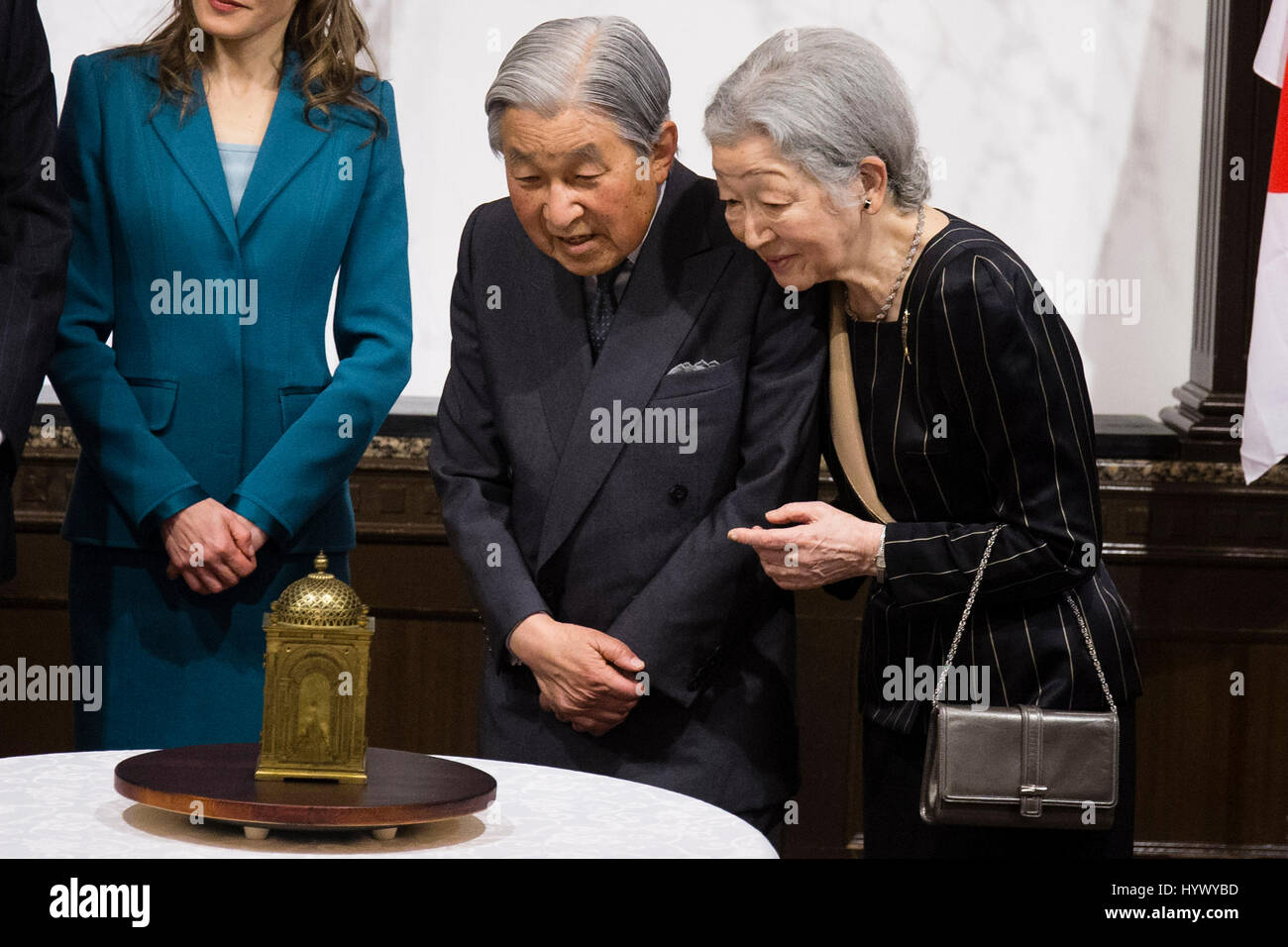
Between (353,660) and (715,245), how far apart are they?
978 millimetres

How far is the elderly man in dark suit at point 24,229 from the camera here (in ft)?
8.70

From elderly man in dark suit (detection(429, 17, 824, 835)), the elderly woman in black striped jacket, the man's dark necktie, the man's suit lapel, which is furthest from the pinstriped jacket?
the man's dark necktie

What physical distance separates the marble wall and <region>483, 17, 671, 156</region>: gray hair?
6.28 ft

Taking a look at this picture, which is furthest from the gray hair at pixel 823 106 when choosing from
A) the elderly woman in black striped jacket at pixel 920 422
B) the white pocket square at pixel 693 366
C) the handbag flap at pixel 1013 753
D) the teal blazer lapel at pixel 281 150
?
the teal blazer lapel at pixel 281 150

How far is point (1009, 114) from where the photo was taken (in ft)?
14.2

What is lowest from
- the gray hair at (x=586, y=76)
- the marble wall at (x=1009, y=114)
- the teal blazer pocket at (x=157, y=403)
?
the teal blazer pocket at (x=157, y=403)

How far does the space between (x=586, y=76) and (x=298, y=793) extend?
110 cm

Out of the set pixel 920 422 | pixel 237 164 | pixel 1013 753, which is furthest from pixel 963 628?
pixel 237 164

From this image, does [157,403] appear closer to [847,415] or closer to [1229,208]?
[847,415]

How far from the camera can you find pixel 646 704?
8.32 ft

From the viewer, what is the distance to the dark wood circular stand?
1.83 metres

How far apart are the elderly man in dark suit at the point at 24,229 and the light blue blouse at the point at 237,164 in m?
0.31

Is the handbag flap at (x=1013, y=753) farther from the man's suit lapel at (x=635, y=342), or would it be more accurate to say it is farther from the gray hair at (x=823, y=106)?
the gray hair at (x=823, y=106)

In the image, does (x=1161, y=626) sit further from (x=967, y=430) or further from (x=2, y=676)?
(x=2, y=676)
